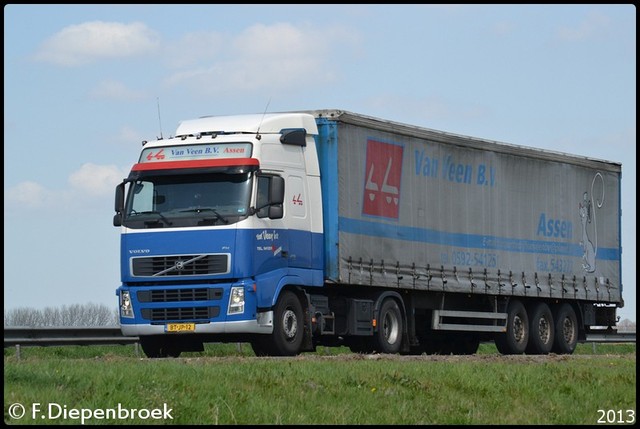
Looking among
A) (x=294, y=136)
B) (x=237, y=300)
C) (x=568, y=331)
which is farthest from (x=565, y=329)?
(x=237, y=300)

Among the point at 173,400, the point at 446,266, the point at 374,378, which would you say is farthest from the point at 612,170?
the point at 173,400

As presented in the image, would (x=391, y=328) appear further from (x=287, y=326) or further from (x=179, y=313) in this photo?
(x=179, y=313)

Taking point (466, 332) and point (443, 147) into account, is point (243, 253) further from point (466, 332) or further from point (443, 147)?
point (466, 332)

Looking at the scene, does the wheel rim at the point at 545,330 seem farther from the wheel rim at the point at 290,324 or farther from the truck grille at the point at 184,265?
the truck grille at the point at 184,265

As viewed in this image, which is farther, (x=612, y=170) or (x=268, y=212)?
(x=612, y=170)

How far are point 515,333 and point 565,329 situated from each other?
6.79ft

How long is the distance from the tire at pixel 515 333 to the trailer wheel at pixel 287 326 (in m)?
7.16

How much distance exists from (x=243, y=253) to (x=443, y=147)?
6.82 meters

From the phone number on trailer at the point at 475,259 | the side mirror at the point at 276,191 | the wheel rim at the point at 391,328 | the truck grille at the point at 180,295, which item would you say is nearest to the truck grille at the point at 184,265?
the truck grille at the point at 180,295

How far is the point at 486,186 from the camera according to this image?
27891mm

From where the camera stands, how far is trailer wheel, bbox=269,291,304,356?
2172 cm

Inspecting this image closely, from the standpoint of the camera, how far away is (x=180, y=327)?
70.5ft

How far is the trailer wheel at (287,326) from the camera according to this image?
21719mm

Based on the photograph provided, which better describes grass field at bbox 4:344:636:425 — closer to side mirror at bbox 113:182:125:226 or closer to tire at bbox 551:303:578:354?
side mirror at bbox 113:182:125:226
